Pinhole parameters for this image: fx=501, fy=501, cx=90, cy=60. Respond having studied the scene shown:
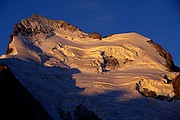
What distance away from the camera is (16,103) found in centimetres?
5503

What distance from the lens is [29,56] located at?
79062 mm

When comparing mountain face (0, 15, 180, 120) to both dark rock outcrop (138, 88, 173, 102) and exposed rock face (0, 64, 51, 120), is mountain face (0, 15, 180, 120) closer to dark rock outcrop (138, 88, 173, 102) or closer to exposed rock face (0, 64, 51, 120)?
dark rock outcrop (138, 88, 173, 102)

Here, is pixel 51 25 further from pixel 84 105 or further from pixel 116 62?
pixel 84 105

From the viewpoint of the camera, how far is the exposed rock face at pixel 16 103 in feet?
174

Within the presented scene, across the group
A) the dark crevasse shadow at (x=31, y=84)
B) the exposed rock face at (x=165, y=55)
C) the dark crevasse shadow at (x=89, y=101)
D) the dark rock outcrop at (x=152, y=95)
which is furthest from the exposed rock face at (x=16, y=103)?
the exposed rock face at (x=165, y=55)

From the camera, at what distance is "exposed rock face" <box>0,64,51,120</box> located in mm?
52969

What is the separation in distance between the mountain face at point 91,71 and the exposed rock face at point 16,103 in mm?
3854

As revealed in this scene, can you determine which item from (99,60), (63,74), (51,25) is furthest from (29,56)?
(51,25)

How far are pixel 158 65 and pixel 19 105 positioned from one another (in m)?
38.6

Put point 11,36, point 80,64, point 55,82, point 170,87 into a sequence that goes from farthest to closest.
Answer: point 11,36 < point 80,64 < point 170,87 < point 55,82

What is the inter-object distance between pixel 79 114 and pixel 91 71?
19168mm

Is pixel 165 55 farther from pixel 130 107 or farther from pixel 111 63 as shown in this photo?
pixel 130 107

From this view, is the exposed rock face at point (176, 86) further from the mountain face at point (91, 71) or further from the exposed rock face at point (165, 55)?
the exposed rock face at point (165, 55)

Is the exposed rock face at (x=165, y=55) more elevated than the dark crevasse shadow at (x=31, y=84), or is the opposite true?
the exposed rock face at (x=165, y=55)
